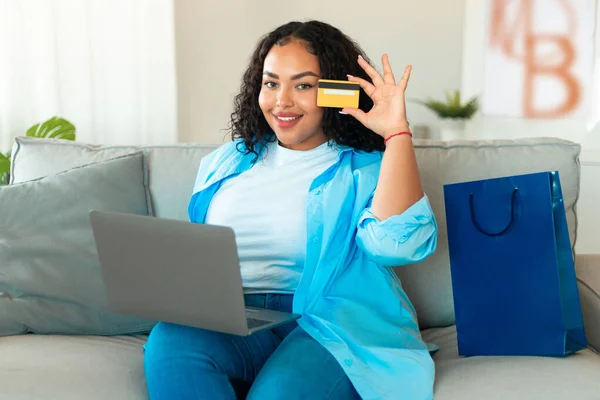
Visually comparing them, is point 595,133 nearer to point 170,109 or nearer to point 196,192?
point 170,109

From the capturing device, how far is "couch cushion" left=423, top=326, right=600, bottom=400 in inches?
56.1

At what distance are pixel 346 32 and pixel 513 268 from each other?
3.16 m

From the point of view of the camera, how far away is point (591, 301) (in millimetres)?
1723

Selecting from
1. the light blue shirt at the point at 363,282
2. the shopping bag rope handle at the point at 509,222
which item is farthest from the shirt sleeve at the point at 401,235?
the shopping bag rope handle at the point at 509,222

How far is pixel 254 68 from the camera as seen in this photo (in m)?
1.88

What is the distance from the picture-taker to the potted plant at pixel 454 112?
427 cm

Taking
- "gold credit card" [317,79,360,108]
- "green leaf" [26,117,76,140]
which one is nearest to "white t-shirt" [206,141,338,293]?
"gold credit card" [317,79,360,108]

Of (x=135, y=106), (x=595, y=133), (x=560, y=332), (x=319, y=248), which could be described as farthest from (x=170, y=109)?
(x=560, y=332)

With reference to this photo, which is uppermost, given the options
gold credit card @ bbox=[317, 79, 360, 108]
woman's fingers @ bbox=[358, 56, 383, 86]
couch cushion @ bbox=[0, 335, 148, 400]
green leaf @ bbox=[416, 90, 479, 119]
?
woman's fingers @ bbox=[358, 56, 383, 86]

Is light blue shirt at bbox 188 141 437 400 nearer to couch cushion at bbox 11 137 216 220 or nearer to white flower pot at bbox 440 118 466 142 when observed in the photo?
couch cushion at bbox 11 137 216 220

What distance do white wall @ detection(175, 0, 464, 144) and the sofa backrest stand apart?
7.95ft

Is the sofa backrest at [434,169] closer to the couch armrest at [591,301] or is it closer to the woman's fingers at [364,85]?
the couch armrest at [591,301]

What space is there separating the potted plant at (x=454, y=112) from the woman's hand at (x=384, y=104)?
266cm

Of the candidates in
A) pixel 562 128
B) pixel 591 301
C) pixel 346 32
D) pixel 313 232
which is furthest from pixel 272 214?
pixel 346 32
